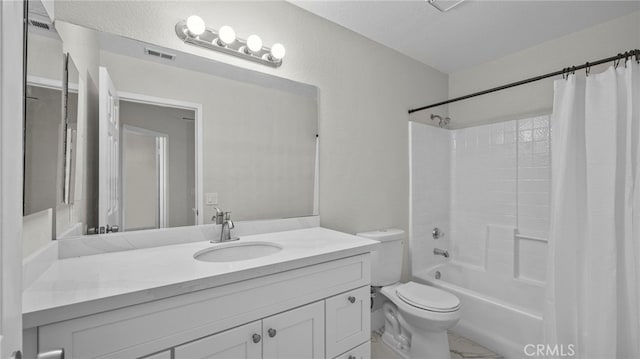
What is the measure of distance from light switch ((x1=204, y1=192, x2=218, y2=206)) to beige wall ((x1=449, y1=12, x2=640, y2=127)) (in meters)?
2.53

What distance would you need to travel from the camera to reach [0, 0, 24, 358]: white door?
14.3 inches

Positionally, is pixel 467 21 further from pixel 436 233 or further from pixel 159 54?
pixel 159 54

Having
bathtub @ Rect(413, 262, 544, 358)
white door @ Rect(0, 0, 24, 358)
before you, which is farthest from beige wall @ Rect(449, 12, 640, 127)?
white door @ Rect(0, 0, 24, 358)

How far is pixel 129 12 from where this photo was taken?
130 cm

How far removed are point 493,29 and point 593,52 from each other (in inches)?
29.9

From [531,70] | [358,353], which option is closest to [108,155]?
[358,353]

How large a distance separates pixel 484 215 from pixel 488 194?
0.21 metres

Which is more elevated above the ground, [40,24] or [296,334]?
[40,24]

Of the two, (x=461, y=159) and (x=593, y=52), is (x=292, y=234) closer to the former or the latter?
(x=461, y=159)

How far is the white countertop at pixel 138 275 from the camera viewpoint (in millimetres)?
734

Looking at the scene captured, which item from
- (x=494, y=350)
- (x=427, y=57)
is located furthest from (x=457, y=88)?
(x=494, y=350)

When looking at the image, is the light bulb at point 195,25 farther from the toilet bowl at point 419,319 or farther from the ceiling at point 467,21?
the toilet bowl at point 419,319

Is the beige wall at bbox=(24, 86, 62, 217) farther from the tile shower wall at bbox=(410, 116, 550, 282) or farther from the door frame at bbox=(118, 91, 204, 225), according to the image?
the tile shower wall at bbox=(410, 116, 550, 282)

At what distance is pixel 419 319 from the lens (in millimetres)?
1710
